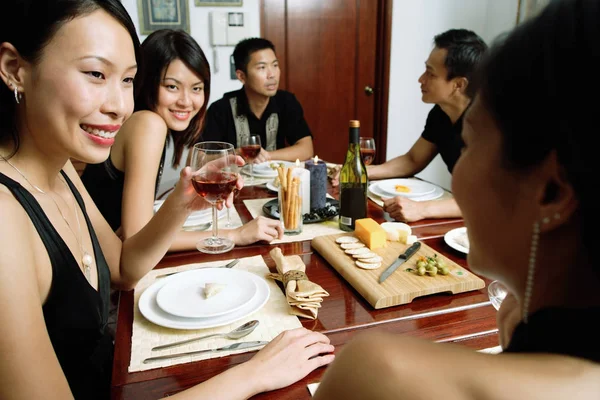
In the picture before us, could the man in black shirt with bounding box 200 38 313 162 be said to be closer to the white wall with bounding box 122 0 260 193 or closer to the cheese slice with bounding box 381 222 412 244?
the white wall with bounding box 122 0 260 193

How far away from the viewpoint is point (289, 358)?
836 millimetres

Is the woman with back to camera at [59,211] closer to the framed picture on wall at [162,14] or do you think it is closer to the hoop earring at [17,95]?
the hoop earring at [17,95]

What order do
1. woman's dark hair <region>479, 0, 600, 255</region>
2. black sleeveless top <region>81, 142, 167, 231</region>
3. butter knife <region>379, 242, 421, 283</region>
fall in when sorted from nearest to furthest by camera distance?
woman's dark hair <region>479, 0, 600, 255</region> < butter knife <region>379, 242, 421, 283</region> < black sleeveless top <region>81, 142, 167, 231</region>

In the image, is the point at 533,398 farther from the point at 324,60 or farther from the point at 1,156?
the point at 324,60

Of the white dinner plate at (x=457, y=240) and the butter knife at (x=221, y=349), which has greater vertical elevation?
the white dinner plate at (x=457, y=240)

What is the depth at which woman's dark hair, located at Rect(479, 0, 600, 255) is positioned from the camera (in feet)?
1.16

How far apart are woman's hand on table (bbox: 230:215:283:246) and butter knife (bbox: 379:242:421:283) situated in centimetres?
42

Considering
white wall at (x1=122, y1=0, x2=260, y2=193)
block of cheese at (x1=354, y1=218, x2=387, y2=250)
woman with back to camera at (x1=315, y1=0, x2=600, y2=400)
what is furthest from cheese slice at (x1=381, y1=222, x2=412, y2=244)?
white wall at (x1=122, y1=0, x2=260, y2=193)

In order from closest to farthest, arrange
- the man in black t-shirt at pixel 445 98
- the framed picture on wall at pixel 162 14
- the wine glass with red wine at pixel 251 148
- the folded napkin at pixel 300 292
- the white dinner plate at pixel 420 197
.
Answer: the folded napkin at pixel 300 292
the white dinner plate at pixel 420 197
the wine glass with red wine at pixel 251 148
the man in black t-shirt at pixel 445 98
the framed picture on wall at pixel 162 14

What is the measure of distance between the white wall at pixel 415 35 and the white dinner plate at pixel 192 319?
12.0 ft

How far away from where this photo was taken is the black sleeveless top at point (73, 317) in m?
0.96

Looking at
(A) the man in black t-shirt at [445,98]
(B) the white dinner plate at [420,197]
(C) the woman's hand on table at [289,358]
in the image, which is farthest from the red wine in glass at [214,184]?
(A) the man in black t-shirt at [445,98]

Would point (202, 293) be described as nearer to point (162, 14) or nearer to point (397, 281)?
point (397, 281)

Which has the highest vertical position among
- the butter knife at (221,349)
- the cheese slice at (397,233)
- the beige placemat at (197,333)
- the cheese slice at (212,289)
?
the cheese slice at (397,233)
